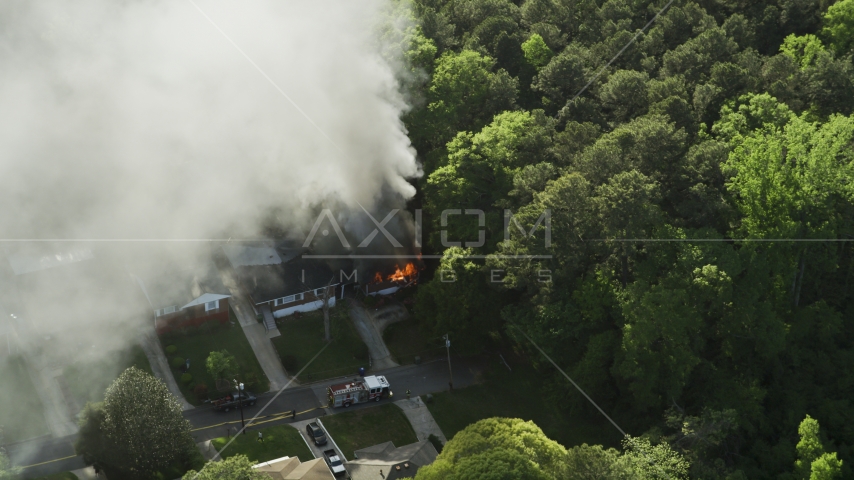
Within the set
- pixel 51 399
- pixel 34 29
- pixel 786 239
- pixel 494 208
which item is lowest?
pixel 51 399

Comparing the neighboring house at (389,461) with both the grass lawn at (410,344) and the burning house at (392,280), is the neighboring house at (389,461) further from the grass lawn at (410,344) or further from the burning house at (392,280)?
the burning house at (392,280)

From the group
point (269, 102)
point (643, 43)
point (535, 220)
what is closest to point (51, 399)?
point (269, 102)

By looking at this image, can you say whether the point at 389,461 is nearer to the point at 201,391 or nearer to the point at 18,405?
the point at 201,391

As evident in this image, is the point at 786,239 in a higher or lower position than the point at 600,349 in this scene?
higher

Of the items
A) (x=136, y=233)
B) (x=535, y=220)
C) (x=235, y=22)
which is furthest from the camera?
(x=235, y=22)

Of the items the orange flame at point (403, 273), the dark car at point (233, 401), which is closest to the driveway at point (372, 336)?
the orange flame at point (403, 273)

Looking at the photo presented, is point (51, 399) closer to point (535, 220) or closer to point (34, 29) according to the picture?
point (535, 220)
